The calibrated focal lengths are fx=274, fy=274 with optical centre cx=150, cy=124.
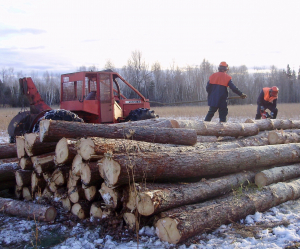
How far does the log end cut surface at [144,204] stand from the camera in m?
3.30

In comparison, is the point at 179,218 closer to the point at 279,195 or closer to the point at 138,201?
the point at 138,201

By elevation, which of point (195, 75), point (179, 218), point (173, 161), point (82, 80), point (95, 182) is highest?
point (195, 75)

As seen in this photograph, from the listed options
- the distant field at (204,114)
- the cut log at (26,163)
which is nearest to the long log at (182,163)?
the cut log at (26,163)

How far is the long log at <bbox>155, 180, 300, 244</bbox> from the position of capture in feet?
10.5

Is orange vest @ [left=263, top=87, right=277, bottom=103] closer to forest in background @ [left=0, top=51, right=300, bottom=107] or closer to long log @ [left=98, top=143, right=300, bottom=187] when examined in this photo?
long log @ [left=98, top=143, right=300, bottom=187]

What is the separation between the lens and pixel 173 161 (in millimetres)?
4004

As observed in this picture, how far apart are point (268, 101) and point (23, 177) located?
8.82 m

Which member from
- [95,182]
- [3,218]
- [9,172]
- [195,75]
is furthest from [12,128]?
[195,75]

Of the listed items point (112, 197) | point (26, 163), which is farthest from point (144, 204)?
point (26, 163)

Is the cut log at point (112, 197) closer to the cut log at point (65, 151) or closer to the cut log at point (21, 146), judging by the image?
the cut log at point (65, 151)

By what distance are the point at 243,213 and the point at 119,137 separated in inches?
86.7

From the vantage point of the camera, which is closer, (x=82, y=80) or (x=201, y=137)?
(x=201, y=137)

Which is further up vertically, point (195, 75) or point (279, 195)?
point (195, 75)

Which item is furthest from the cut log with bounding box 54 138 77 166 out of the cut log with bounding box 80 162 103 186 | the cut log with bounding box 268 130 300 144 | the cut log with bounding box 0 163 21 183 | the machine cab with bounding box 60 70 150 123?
the cut log with bounding box 268 130 300 144
